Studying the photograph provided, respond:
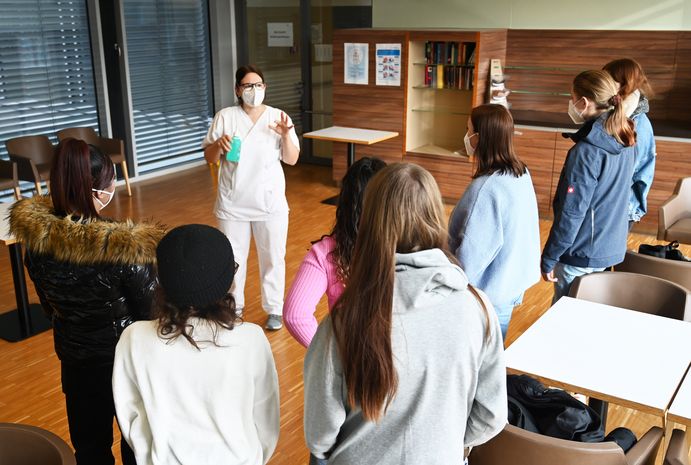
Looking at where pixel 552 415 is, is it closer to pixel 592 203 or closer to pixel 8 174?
pixel 592 203

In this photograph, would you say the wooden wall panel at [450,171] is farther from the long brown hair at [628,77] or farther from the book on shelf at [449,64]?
the long brown hair at [628,77]

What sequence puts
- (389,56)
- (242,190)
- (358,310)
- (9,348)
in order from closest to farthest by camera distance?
(358,310), (242,190), (9,348), (389,56)

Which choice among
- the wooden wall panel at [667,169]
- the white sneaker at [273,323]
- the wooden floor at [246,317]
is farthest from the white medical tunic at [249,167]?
the wooden wall panel at [667,169]

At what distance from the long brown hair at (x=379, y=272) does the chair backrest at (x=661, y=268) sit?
2.36 metres

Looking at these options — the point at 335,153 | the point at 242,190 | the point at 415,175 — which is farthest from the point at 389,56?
the point at 415,175

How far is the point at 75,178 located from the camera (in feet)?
7.82

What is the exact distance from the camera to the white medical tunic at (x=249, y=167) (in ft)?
13.5

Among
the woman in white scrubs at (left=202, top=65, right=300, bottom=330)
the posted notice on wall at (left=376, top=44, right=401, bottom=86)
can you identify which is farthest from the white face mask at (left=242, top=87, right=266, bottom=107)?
the posted notice on wall at (left=376, top=44, right=401, bottom=86)

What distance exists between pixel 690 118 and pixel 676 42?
761mm

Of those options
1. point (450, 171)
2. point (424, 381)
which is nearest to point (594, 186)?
point (424, 381)

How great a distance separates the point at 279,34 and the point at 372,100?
2320 mm

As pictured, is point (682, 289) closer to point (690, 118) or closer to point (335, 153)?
point (690, 118)

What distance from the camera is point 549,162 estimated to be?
695cm

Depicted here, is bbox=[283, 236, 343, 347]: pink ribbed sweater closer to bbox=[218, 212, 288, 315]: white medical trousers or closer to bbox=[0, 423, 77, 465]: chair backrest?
bbox=[0, 423, 77, 465]: chair backrest
